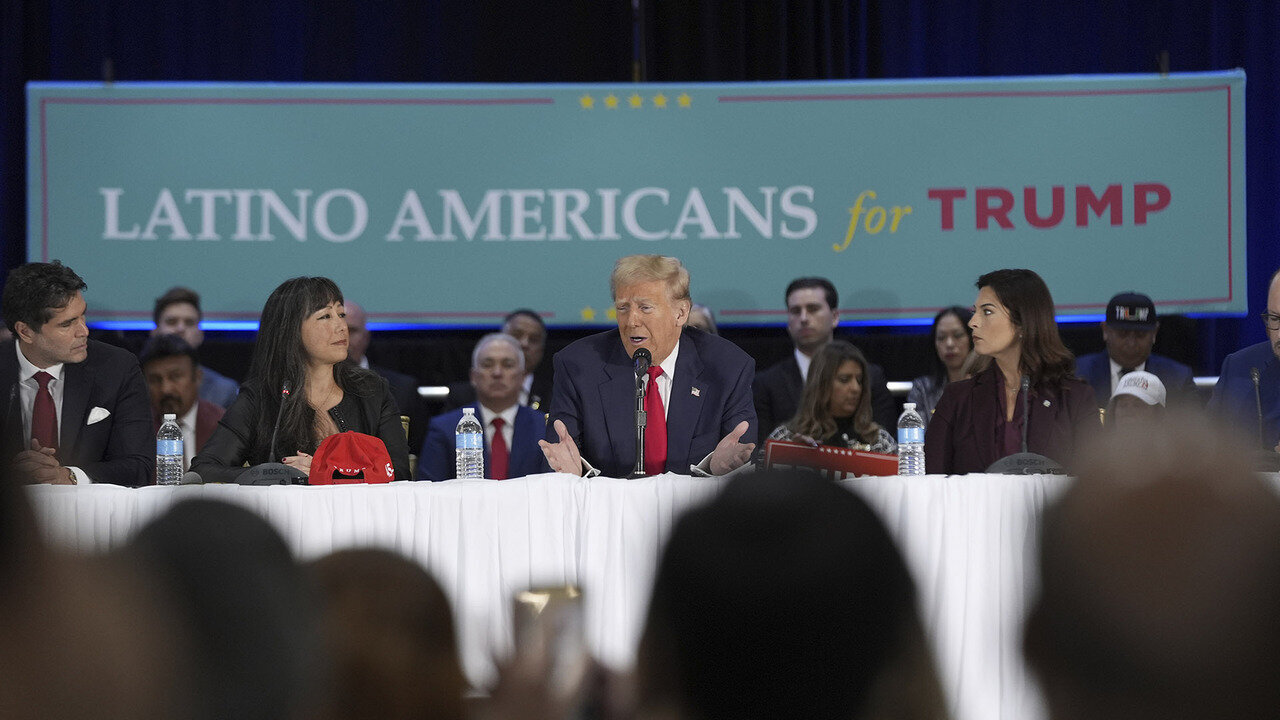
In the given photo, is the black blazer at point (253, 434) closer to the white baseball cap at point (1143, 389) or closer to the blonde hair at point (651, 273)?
the blonde hair at point (651, 273)

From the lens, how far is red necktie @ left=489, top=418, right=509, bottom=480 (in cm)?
460

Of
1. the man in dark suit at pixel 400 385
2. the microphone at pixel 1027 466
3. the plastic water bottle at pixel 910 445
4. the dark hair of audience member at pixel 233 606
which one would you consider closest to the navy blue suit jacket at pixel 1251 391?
the plastic water bottle at pixel 910 445

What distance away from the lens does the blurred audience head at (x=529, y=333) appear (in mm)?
5367

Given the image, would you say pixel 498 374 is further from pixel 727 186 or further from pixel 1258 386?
pixel 1258 386

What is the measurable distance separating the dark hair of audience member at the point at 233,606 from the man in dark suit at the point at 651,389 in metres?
2.44

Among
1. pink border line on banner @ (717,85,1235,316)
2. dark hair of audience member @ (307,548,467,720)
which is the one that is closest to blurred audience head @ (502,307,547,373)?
pink border line on banner @ (717,85,1235,316)

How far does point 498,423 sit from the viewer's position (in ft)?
15.5

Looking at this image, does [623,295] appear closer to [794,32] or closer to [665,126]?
[665,126]

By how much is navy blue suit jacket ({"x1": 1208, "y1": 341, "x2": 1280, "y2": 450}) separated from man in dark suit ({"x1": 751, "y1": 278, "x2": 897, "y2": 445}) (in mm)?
1299

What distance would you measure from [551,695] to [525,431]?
3.57 m

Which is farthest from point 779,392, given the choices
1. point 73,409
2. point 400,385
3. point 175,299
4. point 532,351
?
point 73,409

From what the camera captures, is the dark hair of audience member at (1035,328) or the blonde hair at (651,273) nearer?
the blonde hair at (651,273)

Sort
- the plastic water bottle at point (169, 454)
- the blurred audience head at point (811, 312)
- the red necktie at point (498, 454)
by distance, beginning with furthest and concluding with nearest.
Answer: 1. the blurred audience head at point (811, 312)
2. the red necktie at point (498, 454)
3. the plastic water bottle at point (169, 454)

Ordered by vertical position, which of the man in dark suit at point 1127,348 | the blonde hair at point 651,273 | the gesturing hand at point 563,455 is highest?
the blonde hair at point 651,273
